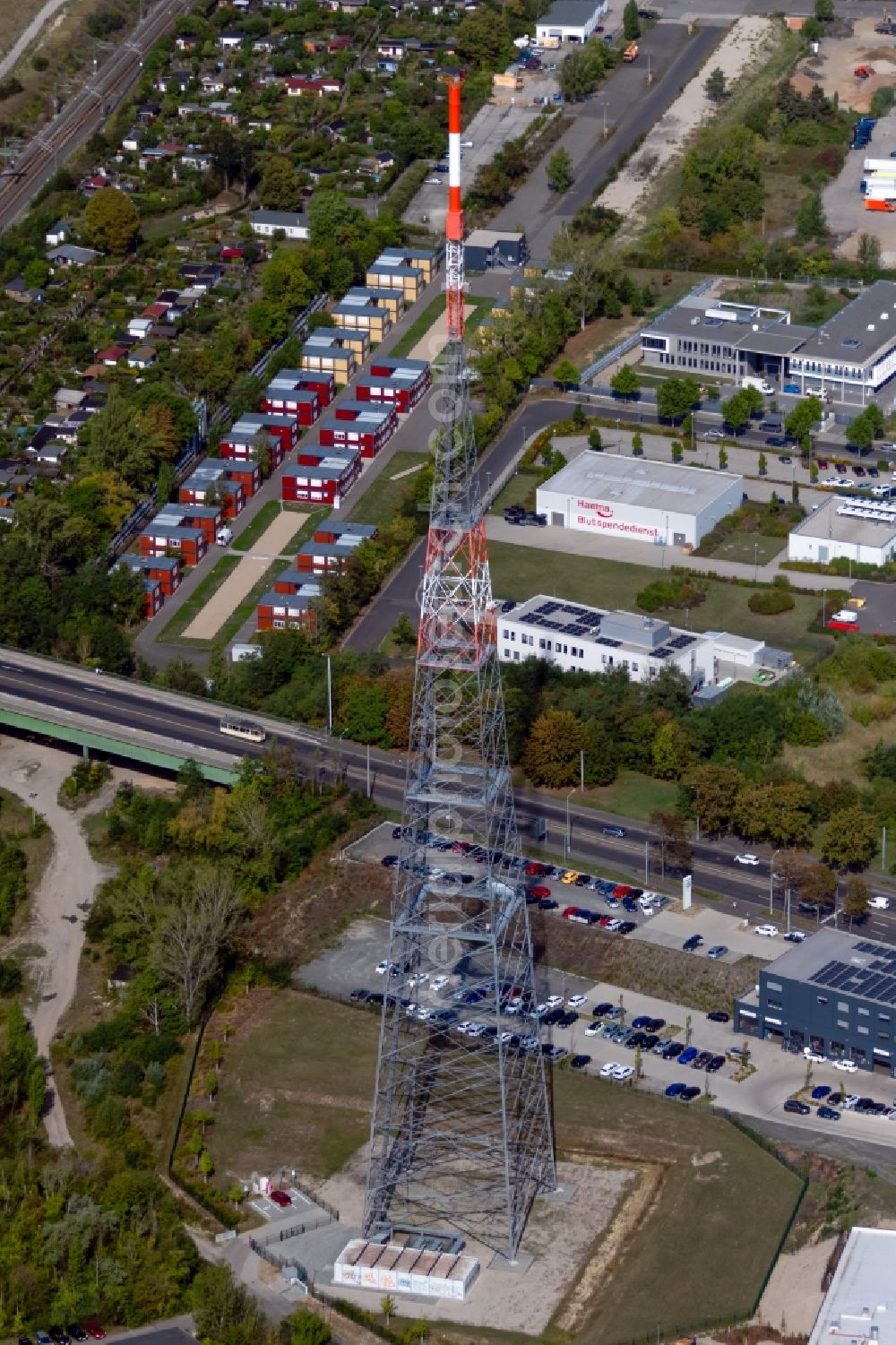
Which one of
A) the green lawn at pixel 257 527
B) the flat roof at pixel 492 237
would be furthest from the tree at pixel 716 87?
the green lawn at pixel 257 527

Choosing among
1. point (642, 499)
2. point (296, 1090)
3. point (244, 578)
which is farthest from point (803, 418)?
point (296, 1090)

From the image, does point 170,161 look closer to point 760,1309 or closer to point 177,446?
point 177,446

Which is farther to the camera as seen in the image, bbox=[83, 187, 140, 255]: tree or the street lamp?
bbox=[83, 187, 140, 255]: tree

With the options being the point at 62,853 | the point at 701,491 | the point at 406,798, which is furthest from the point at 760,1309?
the point at 701,491

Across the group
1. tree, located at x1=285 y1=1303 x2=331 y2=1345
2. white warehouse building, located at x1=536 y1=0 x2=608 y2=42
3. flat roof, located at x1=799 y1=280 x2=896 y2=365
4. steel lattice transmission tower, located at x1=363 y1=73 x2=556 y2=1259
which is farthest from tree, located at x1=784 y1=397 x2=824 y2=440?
tree, located at x1=285 y1=1303 x2=331 y2=1345

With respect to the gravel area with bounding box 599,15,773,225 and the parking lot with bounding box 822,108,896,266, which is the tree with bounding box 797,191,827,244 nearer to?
the parking lot with bounding box 822,108,896,266

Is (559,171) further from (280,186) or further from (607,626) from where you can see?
(607,626)

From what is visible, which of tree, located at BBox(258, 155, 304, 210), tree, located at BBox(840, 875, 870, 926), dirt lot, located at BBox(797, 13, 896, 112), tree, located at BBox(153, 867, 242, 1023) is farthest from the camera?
dirt lot, located at BBox(797, 13, 896, 112)
